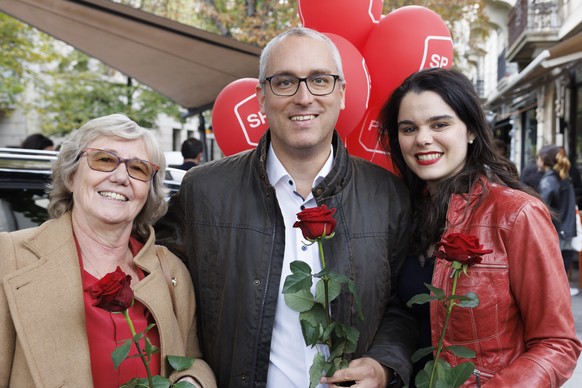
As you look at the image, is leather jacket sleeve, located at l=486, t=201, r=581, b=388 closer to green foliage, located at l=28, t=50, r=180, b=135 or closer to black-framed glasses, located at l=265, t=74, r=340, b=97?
black-framed glasses, located at l=265, t=74, r=340, b=97

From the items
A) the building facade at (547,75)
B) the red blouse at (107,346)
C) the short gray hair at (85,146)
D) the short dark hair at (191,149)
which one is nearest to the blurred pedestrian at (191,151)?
the short dark hair at (191,149)

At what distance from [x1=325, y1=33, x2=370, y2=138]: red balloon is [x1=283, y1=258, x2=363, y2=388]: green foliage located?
5.30 feet

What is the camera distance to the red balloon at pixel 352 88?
3.27 meters

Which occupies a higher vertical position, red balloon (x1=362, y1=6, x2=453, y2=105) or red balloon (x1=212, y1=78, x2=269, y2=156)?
red balloon (x1=362, y1=6, x2=453, y2=105)

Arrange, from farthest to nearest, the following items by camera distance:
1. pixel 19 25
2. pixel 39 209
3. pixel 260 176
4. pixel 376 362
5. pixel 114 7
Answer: pixel 19 25
pixel 114 7
pixel 39 209
pixel 260 176
pixel 376 362

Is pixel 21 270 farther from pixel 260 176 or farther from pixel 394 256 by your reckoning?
pixel 394 256

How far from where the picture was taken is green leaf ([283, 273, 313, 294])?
67.1 inches

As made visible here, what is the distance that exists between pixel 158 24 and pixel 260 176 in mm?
4895

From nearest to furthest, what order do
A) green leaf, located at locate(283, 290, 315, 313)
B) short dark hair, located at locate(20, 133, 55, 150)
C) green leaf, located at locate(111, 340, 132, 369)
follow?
1. green leaf, located at locate(111, 340, 132, 369)
2. green leaf, located at locate(283, 290, 315, 313)
3. short dark hair, located at locate(20, 133, 55, 150)

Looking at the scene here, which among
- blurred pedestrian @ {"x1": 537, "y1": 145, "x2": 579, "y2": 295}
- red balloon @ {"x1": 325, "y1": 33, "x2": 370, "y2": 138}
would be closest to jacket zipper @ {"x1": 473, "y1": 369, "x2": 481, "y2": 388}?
red balloon @ {"x1": 325, "y1": 33, "x2": 370, "y2": 138}

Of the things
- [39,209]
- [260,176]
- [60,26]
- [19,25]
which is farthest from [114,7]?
[19,25]

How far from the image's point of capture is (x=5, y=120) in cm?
2470

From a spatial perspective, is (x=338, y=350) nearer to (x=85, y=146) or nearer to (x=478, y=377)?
(x=478, y=377)

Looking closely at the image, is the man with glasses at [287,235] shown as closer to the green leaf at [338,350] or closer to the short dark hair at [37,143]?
the green leaf at [338,350]
